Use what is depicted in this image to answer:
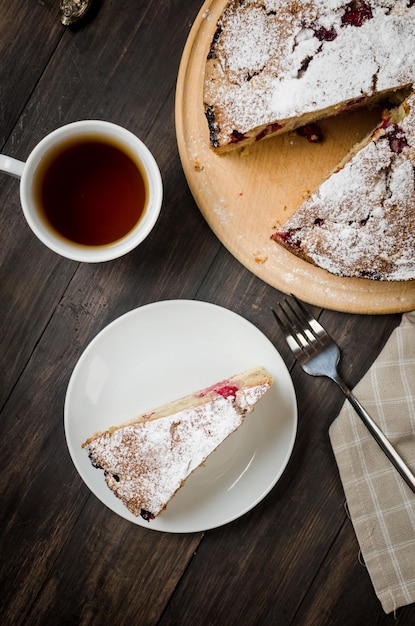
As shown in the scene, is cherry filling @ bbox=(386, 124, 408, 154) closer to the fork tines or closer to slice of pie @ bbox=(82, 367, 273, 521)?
the fork tines

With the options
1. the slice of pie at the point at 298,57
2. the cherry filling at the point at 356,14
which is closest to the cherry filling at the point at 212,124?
the slice of pie at the point at 298,57

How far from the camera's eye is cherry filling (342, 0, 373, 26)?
1.74m

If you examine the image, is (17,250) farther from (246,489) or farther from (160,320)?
(246,489)

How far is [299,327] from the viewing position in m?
1.98

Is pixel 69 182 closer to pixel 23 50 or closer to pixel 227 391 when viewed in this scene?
pixel 23 50

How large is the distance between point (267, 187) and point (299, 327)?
514mm

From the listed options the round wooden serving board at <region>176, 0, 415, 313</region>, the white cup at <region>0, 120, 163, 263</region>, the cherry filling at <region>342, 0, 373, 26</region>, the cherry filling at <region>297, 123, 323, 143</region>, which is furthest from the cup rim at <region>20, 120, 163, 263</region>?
the cherry filling at <region>342, 0, 373, 26</region>

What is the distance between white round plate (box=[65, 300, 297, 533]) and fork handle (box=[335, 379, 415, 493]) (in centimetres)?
22

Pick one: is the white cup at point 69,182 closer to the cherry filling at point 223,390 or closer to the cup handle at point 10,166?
the cup handle at point 10,166

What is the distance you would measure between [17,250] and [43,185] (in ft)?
1.15

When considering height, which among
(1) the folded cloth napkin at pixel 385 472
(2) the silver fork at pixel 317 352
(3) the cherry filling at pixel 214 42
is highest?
(3) the cherry filling at pixel 214 42

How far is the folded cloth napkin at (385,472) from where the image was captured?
199 cm

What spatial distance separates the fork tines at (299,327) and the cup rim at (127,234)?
0.59 metres

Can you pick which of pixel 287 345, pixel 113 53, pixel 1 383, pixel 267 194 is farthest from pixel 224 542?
A: pixel 113 53
